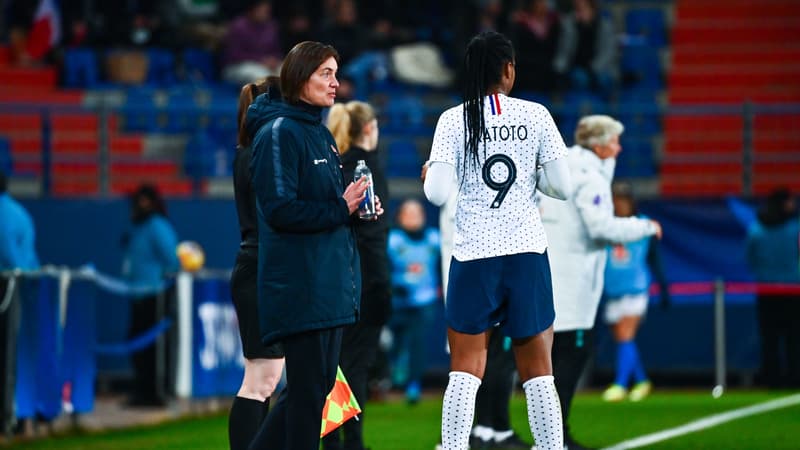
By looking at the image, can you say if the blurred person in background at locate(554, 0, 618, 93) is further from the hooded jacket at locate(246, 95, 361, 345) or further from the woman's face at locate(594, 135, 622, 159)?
the hooded jacket at locate(246, 95, 361, 345)

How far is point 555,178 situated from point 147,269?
29.8 feet

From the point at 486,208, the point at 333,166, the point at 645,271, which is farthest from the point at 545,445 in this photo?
the point at 645,271

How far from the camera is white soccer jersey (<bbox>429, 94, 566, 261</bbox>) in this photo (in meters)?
7.07

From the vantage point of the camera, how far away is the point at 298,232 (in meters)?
6.50

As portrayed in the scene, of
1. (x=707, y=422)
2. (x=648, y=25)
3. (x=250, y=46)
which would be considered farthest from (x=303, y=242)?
(x=648, y=25)

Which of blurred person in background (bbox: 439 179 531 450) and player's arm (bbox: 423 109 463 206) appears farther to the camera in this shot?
blurred person in background (bbox: 439 179 531 450)

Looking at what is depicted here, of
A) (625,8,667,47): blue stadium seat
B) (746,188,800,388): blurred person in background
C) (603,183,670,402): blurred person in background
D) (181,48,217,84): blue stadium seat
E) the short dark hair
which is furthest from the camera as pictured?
(625,8,667,47): blue stadium seat

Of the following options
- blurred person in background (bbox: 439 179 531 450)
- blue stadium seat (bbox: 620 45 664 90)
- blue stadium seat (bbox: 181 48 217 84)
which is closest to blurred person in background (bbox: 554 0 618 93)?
blue stadium seat (bbox: 620 45 664 90)

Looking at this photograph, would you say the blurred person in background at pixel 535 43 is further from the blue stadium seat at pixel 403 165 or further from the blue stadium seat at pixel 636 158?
the blue stadium seat at pixel 403 165

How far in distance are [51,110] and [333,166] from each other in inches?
434

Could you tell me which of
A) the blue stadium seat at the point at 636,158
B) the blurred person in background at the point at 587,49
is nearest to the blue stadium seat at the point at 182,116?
the blurred person in background at the point at 587,49

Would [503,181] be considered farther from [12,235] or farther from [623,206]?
[623,206]

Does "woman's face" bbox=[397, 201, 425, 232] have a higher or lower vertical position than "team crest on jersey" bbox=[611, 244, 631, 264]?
higher

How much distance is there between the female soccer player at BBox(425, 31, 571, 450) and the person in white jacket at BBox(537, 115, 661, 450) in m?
A: 1.80
